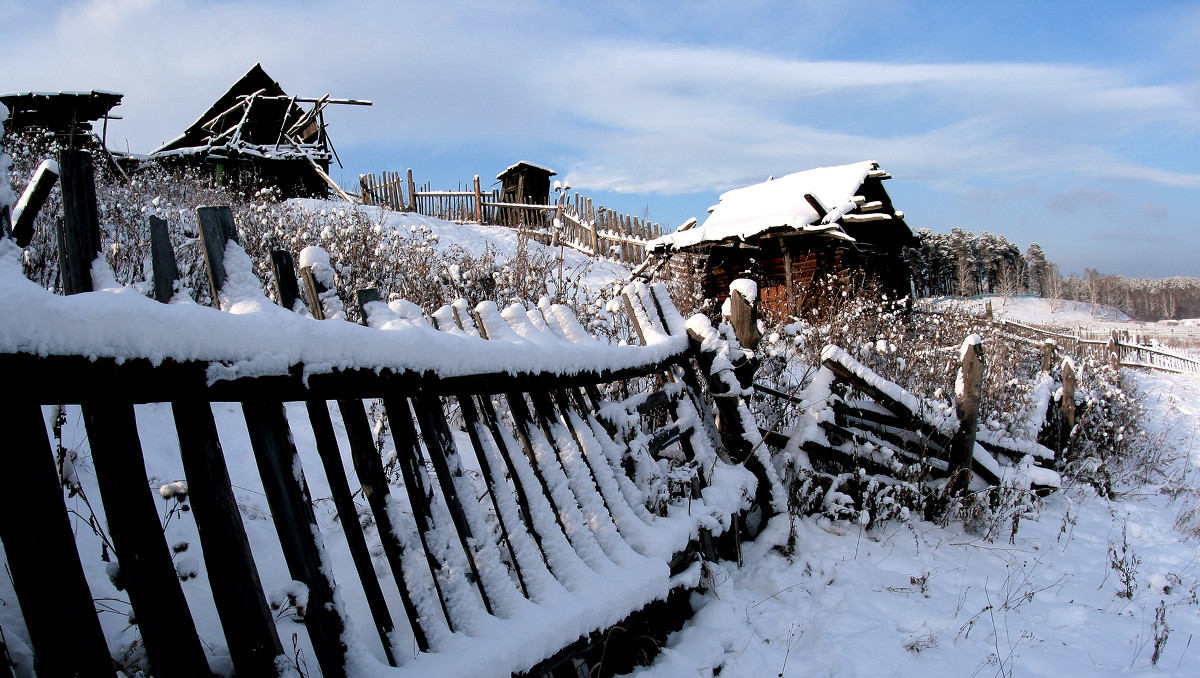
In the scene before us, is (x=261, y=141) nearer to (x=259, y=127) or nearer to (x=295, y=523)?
(x=259, y=127)

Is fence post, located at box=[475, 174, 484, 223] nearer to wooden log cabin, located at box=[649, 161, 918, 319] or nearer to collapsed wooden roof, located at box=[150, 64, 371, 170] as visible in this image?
collapsed wooden roof, located at box=[150, 64, 371, 170]

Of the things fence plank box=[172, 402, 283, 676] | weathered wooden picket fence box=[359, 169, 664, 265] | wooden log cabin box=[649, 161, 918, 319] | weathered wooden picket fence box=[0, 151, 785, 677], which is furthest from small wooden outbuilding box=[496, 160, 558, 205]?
fence plank box=[172, 402, 283, 676]

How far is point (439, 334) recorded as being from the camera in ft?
5.62

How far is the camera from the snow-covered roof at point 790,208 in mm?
12359

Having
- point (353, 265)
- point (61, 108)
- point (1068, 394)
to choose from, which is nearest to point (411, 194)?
point (61, 108)

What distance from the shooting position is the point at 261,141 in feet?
70.6

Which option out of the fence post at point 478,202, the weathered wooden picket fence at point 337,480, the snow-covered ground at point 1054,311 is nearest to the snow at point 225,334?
the weathered wooden picket fence at point 337,480

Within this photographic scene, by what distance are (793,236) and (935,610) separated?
11168 millimetres

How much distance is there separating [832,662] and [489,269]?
487 cm

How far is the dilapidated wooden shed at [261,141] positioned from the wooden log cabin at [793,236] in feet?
42.4

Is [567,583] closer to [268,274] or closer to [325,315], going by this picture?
[325,315]

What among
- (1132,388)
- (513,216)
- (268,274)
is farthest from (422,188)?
(1132,388)

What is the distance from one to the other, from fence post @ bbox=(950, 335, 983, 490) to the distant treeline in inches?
1028

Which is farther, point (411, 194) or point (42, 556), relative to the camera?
point (411, 194)
